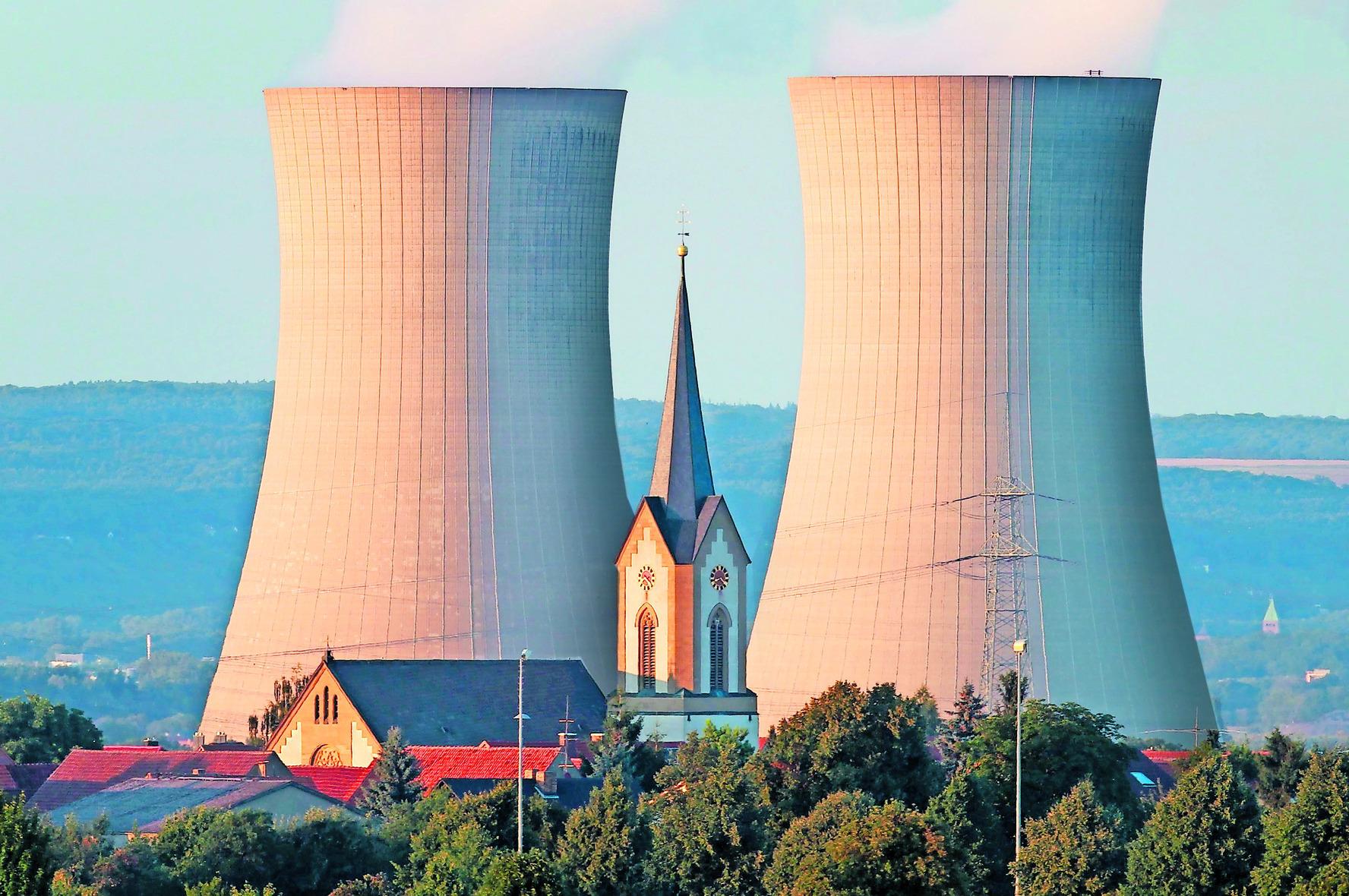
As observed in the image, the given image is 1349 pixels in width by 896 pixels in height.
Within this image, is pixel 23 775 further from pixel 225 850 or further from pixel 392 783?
pixel 225 850

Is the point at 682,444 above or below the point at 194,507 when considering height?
below

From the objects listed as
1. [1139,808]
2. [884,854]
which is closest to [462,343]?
[1139,808]

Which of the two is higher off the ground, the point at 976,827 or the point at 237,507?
the point at 237,507

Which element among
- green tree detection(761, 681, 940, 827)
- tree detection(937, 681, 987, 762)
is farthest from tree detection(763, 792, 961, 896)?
tree detection(937, 681, 987, 762)

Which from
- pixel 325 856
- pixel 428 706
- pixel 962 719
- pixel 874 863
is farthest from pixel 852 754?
pixel 428 706

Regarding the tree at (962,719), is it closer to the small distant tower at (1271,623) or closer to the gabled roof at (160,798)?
the gabled roof at (160,798)

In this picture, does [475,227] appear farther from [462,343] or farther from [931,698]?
[931,698]
